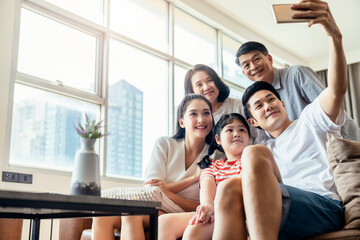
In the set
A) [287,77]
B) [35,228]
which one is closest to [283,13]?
[35,228]

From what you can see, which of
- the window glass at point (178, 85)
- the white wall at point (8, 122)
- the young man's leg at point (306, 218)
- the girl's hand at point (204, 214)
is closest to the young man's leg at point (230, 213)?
the young man's leg at point (306, 218)

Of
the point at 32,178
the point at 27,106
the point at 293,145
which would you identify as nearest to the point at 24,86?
the point at 27,106

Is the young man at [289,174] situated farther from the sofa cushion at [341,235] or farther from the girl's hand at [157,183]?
the girl's hand at [157,183]

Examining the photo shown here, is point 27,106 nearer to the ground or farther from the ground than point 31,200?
farther from the ground

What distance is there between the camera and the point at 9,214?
1553 mm

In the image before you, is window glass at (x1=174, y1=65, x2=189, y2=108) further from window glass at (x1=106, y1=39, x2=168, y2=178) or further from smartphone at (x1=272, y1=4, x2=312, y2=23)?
smartphone at (x1=272, y1=4, x2=312, y2=23)

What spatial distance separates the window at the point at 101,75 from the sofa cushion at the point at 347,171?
185 centimetres

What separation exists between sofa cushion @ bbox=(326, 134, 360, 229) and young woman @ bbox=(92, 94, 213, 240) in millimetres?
677

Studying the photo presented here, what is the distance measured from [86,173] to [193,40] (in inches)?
162

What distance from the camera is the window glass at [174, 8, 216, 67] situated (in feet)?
16.1

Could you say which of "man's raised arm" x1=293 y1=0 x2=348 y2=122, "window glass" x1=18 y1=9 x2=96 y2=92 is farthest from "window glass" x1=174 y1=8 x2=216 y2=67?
"man's raised arm" x1=293 y1=0 x2=348 y2=122

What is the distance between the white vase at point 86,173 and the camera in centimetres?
118

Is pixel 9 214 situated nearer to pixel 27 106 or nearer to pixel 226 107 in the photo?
pixel 226 107

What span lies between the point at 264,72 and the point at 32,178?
6.05 feet
